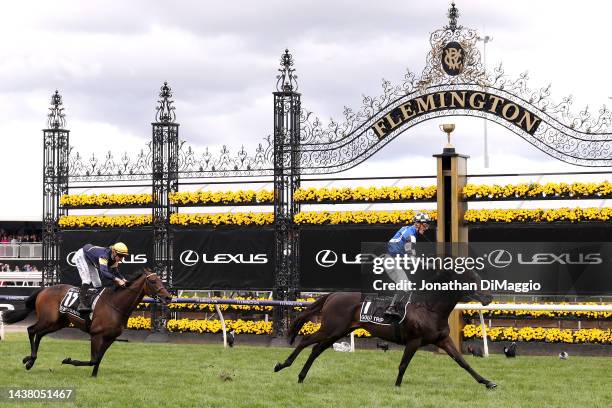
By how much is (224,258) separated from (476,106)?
6089 mm

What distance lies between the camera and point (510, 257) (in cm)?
1859

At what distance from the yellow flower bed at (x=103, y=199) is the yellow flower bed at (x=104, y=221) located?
0.29m

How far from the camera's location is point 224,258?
21.6 metres

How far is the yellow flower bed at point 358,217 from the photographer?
19.8 meters

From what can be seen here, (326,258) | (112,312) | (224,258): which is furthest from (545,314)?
(112,312)

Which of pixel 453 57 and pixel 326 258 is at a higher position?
pixel 453 57

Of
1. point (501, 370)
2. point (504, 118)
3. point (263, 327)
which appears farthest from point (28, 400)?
point (504, 118)

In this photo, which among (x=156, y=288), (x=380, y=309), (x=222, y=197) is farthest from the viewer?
(x=222, y=197)

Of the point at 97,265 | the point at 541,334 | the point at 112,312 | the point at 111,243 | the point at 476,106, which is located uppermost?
the point at 476,106

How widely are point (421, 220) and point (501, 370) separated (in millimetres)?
3275

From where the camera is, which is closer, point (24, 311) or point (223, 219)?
point (24, 311)

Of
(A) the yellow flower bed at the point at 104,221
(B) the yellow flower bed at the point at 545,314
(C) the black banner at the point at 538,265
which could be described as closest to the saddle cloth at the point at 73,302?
(C) the black banner at the point at 538,265

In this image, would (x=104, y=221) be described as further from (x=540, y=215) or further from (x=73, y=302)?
(x=540, y=215)

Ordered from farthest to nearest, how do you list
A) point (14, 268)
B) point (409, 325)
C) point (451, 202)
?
point (14, 268) → point (451, 202) → point (409, 325)
